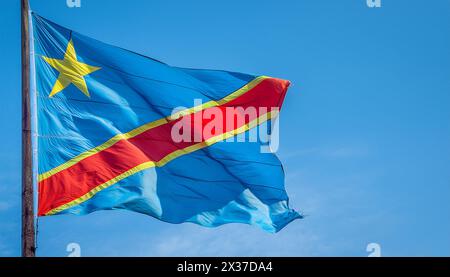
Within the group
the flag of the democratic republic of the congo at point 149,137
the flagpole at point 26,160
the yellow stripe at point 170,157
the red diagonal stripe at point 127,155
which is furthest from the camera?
the flag of the democratic republic of the congo at point 149,137

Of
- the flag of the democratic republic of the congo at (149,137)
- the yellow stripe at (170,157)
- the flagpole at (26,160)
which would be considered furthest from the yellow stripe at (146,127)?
the flagpole at (26,160)

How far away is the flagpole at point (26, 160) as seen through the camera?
19469mm

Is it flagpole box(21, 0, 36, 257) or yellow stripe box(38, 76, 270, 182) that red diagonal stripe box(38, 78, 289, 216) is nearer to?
yellow stripe box(38, 76, 270, 182)

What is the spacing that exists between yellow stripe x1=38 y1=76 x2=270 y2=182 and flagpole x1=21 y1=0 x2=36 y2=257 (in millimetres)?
1186

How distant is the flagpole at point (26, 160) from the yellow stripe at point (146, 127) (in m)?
1.19

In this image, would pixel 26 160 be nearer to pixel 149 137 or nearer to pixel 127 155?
pixel 127 155

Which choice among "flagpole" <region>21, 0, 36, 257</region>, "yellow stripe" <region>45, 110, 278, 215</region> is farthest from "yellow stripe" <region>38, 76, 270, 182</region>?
"flagpole" <region>21, 0, 36, 257</region>

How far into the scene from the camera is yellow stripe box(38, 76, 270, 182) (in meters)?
21.6

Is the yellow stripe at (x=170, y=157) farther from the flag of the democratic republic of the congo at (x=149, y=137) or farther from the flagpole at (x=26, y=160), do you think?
the flagpole at (x=26, y=160)

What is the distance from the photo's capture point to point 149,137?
23172mm

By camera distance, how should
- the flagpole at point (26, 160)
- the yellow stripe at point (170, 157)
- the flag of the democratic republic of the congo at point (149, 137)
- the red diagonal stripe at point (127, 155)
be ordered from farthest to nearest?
the flag of the democratic republic of the congo at point (149, 137) → the yellow stripe at point (170, 157) → the red diagonal stripe at point (127, 155) → the flagpole at point (26, 160)

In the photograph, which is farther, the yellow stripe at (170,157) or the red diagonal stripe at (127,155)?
the yellow stripe at (170,157)
